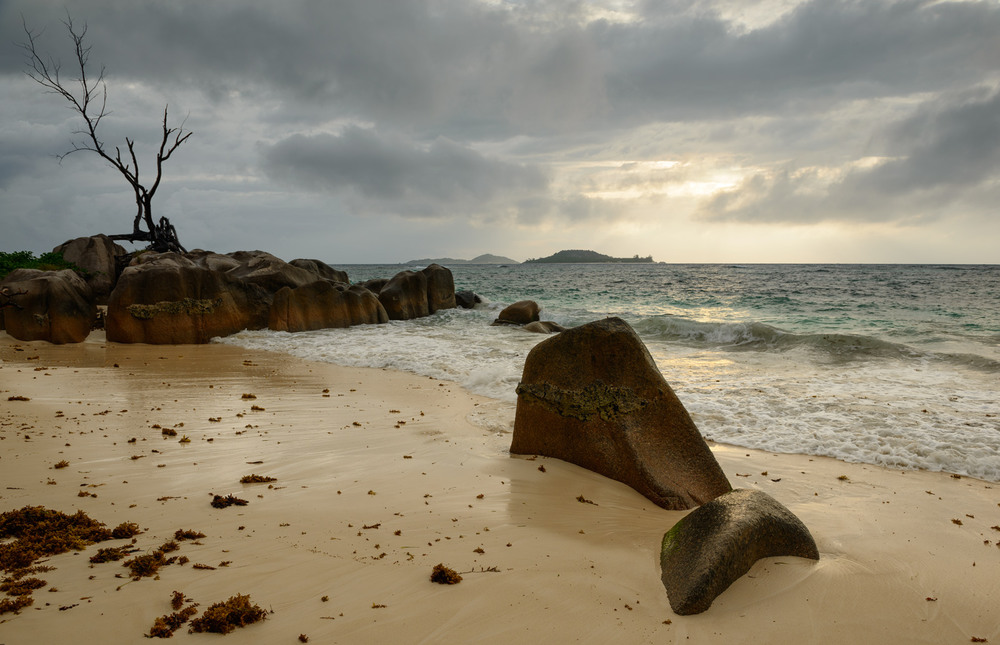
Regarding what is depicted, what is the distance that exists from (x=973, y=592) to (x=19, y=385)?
10817mm

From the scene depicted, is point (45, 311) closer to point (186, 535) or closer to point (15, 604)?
point (186, 535)

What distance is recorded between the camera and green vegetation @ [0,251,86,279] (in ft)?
51.6

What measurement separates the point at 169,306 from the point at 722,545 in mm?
14098

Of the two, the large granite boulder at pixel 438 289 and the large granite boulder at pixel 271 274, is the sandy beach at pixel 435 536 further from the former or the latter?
the large granite boulder at pixel 438 289

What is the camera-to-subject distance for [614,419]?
16.5ft

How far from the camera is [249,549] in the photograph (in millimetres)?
3297

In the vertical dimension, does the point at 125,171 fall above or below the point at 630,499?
above

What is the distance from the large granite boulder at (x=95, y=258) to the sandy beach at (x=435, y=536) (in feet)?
45.2

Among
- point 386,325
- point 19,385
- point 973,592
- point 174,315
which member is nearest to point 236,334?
point 174,315

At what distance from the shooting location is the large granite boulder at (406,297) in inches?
806

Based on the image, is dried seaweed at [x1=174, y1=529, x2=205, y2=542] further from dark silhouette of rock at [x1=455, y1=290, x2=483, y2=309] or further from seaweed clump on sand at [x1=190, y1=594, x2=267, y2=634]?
dark silhouette of rock at [x1=455, y1=290, x2=483, y2=309]

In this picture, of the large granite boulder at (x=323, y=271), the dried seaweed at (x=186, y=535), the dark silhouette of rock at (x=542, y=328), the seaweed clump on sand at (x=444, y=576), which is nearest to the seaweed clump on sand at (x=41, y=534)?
the dried seaweed at (x=186, y=535)

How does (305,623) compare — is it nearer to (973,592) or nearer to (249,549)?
(249,549)

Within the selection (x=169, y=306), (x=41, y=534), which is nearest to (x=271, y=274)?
(x=169, y=306)
